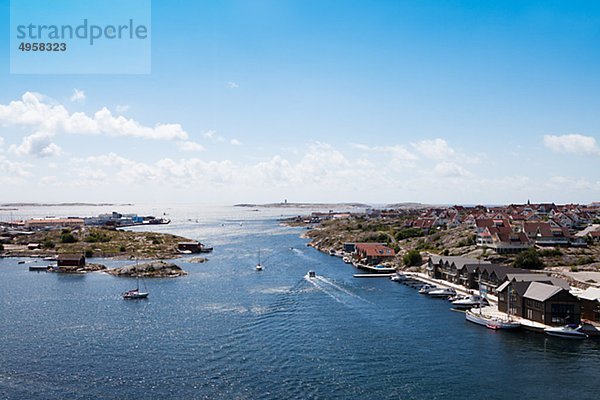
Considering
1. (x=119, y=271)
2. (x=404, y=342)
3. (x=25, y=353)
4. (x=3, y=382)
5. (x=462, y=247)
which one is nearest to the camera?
(x=3, y=382)

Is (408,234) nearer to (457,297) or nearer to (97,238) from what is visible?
(457,297)

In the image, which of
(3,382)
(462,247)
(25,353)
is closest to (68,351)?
(25,353)

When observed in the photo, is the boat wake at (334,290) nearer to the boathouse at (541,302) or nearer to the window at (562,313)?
the boathouse at (541,302)

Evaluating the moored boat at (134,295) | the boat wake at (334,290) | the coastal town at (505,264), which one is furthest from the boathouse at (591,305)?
the moored boat at (134,295)

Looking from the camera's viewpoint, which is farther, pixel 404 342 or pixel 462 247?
pixel 462 247

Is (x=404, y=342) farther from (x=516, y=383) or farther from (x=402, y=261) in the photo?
(x=402, y=261)

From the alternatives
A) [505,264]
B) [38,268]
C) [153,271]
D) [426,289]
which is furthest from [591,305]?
[38,268]
